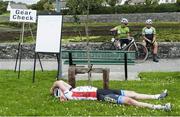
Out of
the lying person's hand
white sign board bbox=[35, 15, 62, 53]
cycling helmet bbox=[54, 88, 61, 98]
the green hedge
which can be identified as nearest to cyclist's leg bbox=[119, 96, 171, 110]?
the lying person's hand

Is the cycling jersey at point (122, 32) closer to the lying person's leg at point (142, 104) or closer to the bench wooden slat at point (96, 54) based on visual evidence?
the bench wooden slat at point (96, 54)

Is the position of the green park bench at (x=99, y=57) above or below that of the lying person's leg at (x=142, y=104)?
above

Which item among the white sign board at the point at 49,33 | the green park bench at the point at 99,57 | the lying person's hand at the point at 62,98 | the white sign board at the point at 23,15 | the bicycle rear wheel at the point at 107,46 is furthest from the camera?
the bicycle rear wheel at the point at 107,46

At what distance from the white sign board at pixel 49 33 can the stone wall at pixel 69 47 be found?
7265 mm

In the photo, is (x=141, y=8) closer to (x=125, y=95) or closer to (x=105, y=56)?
(x=105, y=56)

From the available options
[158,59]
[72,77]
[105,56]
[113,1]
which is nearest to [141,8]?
[113,1]

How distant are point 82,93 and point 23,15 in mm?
5942

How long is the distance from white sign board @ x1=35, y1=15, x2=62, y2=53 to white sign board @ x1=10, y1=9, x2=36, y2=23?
1.90m

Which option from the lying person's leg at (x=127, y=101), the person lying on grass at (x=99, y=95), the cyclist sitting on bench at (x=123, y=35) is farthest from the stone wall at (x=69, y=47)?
the lying person's leg at (x=127, y=101)

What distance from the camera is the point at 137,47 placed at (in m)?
20.2

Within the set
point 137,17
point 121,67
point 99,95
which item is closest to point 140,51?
point 121,67

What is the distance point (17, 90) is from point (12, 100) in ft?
4.76

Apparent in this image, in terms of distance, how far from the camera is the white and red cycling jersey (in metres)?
9.72

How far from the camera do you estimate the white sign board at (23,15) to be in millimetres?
15086
